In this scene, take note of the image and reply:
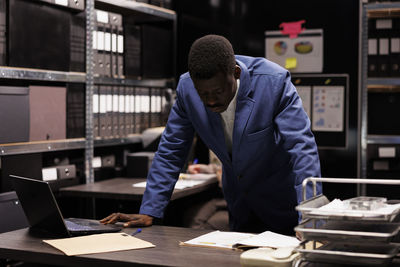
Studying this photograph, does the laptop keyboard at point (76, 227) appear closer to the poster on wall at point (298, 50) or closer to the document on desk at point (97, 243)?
the document on desk at point (97, 243)

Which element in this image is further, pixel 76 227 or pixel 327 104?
pixel 327 104

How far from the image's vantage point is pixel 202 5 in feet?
14.5

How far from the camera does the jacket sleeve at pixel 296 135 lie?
1828 mm

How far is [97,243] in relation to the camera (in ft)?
5.71

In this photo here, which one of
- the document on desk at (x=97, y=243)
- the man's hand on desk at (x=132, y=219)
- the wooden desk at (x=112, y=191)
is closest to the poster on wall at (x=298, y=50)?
the wooden desk at (x=112, y=191)

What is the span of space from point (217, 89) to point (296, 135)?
334 millimetres

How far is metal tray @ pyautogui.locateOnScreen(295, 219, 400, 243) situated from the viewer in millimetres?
1354

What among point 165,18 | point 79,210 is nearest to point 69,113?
point 79,210

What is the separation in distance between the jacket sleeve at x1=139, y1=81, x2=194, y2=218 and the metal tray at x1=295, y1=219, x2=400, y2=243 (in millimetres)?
Result: 793

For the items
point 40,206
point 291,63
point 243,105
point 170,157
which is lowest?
point 40,206

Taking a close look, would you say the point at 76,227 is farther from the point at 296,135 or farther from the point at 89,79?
the point at 89,79

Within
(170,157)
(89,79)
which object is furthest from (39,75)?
(170,157)

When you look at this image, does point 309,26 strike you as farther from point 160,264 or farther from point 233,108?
point 160,264

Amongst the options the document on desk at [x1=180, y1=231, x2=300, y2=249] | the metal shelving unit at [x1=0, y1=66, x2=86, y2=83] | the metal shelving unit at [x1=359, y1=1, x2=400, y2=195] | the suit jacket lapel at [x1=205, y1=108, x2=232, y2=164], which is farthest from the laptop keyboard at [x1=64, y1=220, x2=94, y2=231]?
the metal shelving unit at [x1=359, y1=1, x2=400, y2=195]
